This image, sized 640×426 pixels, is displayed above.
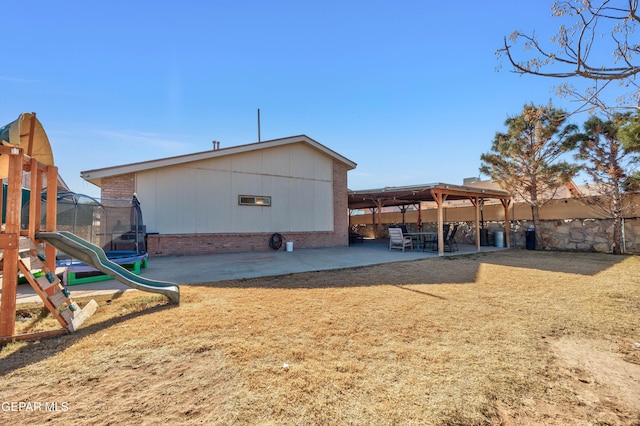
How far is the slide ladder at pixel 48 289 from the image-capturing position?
300 centimetres

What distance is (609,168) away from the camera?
10.5 metres

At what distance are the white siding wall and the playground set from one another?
214 inches

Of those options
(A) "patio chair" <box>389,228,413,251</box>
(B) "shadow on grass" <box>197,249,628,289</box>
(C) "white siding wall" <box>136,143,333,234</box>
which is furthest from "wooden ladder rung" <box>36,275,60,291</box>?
(A) "patio chair" <box>389,228,413,251</box>

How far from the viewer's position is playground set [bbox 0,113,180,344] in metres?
2.85

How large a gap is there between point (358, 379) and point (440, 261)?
7450 mm

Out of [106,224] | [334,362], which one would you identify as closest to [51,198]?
[334,362]

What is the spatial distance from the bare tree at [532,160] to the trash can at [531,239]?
0.63ft

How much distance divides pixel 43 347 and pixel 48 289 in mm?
A: 854

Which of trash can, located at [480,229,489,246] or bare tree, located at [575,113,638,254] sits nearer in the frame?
bare tree, located at [575,113,638,254]

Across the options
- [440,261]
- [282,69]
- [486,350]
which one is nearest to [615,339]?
[486,350]

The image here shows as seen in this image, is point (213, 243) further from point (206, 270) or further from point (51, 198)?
point (51, 198)

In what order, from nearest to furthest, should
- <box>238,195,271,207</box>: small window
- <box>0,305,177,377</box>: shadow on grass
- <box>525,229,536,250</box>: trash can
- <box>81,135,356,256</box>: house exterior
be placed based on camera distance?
<box>0,305,177,377</box>: shadow on grass
<box>81,135,356,256</box>: house exterior
<box>238,195,271,207</box>: small window
<box>525,229,536,250</box>: trash can

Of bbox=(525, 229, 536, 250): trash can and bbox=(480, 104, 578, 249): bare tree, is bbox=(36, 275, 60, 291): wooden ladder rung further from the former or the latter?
bbox=(525, 229, 536, 250): trash can

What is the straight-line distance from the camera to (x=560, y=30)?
95.3 inches
